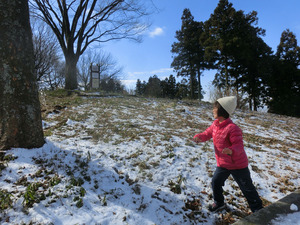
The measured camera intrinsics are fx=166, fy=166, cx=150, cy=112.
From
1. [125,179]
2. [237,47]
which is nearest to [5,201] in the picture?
[125,179]

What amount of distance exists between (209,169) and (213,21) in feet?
62.3

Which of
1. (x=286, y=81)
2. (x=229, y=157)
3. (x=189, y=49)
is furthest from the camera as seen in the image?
(x=189, y=49)

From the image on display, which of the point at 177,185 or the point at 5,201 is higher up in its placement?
the point at 5,201

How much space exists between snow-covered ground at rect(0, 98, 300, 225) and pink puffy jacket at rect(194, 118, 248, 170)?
2.34 feet

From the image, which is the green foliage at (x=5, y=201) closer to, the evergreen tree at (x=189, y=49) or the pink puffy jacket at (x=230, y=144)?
the pink puffy jacket at (x=230, y=144)

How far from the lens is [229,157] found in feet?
7.32

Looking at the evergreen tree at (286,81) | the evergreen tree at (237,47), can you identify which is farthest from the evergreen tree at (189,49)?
the evergreen tree at (286,81)

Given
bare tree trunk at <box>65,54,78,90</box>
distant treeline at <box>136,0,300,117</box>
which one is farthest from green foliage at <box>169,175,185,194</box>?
distant treeline at <box>136,0,300,117</box>

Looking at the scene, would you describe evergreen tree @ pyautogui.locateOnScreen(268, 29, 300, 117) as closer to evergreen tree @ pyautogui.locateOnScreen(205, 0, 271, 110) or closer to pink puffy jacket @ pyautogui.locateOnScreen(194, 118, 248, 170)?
evergreen tree @ pyautogui.locateOnScreen(205, 0, 271, 110)

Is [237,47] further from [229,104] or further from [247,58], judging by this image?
[229,104]

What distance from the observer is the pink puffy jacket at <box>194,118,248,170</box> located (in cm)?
215

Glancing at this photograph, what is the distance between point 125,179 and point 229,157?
1.63 meters

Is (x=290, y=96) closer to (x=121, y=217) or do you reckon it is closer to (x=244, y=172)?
(x=244, y=172)

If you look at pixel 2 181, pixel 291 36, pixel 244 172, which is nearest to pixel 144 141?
pixel 244 172
